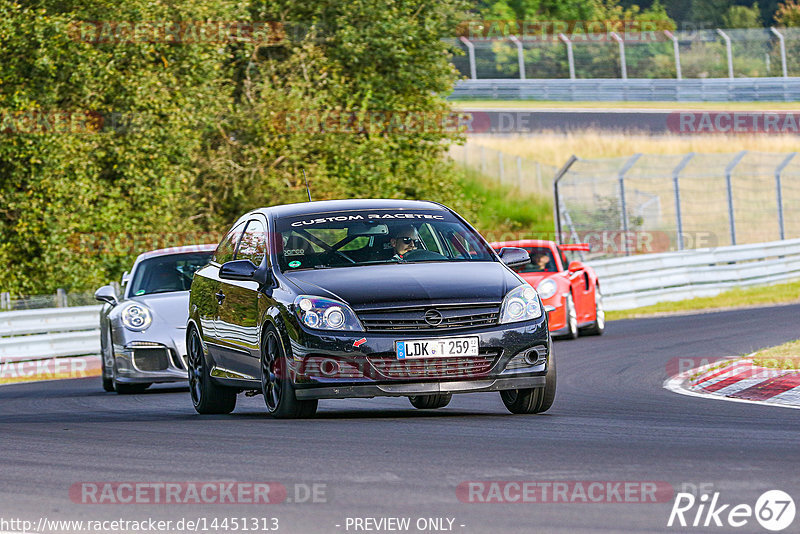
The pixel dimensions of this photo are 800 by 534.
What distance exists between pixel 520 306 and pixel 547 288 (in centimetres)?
1036

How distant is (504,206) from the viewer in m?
48.8

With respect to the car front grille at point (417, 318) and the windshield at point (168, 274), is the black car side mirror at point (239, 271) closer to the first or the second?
the car front grille at point (417, 318)

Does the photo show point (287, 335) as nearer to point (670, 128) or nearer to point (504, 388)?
point (504, 388)

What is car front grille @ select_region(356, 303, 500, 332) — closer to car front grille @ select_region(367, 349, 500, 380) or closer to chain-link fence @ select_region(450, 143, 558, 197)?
car front grille @ select_region(367, 349, 500, 380)

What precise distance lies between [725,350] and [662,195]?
1248 inches

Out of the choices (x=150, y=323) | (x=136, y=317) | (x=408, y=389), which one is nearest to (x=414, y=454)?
(x=408, y=389)

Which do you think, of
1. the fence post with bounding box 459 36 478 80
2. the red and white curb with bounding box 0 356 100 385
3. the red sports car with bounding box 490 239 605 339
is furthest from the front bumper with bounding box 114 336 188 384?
the fence post with bounding box 459 36 478 80

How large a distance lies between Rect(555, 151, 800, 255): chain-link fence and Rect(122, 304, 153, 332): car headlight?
54.8ft

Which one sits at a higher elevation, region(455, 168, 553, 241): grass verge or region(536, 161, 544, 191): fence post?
region(536, 161, 544, 191): fence post

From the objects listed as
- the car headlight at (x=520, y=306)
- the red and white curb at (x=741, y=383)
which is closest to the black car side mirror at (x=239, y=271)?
the car headlight at (x=520, y=306)

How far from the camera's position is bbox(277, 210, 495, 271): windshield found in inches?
412

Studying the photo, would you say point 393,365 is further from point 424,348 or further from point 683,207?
point 683,207

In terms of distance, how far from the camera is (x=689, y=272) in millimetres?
29359

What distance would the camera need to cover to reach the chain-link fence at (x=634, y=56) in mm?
55188
